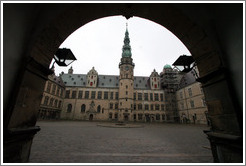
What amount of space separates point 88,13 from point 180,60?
3659 mm

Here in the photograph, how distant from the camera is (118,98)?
119ft

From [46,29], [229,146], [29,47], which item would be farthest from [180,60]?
[29,47]

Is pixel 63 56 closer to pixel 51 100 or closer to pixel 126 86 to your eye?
pixel 126 86

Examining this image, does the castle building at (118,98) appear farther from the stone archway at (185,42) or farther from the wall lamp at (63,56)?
the stone archway at (185,42)

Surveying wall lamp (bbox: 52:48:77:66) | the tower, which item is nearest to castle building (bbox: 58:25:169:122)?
the tower

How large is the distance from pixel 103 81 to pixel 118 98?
29.9 feet

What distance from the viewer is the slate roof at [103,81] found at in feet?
128

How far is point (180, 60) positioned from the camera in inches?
169

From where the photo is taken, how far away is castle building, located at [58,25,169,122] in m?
34.0

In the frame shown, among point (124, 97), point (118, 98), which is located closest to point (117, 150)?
point (124, 97)

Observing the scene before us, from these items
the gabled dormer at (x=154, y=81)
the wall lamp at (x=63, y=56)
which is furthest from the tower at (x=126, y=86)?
the wall lamp at (x=63, y=56)

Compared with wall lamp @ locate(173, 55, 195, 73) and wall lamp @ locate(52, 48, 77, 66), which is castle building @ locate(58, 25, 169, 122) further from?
wall lamp @ locate(52, 48, 77, 66)

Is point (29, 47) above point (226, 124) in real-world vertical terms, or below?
above

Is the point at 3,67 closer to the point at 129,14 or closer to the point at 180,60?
the point at 129,14
